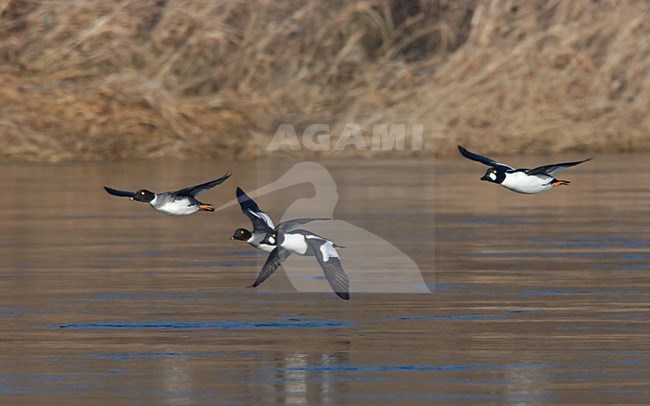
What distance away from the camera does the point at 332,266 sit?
10.2 metres

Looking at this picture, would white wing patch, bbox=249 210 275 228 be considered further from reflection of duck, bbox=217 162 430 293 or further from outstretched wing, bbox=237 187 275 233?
reflection of duck, bbox=217 162 430 293

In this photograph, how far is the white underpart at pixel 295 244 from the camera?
10703mm

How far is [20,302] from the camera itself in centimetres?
1076

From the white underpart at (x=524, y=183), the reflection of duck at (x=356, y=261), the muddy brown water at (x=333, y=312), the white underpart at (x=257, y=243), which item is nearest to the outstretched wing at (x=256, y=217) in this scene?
the white underpart at (x=257, y=243)

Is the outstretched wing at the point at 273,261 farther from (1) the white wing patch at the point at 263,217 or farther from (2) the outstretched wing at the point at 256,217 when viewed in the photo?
(1) the white wing patch at the point at 263,217

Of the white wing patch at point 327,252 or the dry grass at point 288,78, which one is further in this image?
the dry grass at point 288,78

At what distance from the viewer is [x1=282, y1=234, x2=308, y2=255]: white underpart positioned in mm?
10703

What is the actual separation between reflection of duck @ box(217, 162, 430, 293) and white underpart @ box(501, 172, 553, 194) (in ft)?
2.95

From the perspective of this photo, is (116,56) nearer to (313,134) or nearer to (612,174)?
(313,134)

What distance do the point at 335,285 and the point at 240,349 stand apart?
3.95 ft

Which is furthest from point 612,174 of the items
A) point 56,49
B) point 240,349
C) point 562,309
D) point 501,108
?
point 240,349

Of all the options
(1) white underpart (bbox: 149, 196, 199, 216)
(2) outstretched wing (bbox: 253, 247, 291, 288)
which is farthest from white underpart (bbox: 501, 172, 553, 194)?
(1) white underpart (bbox: 149, 196, 199, 216)

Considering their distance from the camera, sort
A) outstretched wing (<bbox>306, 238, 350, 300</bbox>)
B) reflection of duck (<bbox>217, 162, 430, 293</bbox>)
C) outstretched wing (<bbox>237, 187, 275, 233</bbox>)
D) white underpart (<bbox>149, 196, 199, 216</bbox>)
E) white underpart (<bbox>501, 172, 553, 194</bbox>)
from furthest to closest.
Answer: white underpart (<bbox>501, 172, 553, 194</bbox>) → reflection of duck (<bbox>217, 162, 430, 293</bbox>) → white underpart (<bbox>149, 196, 199, 216</bbox>) → outstretched wing (<bbox>237, 187, 275, 233</bbox>) → outstretched wing (<bbox>306, 238, 350, 300</bbox>)

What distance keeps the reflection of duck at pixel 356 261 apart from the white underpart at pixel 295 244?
674 millimetres
